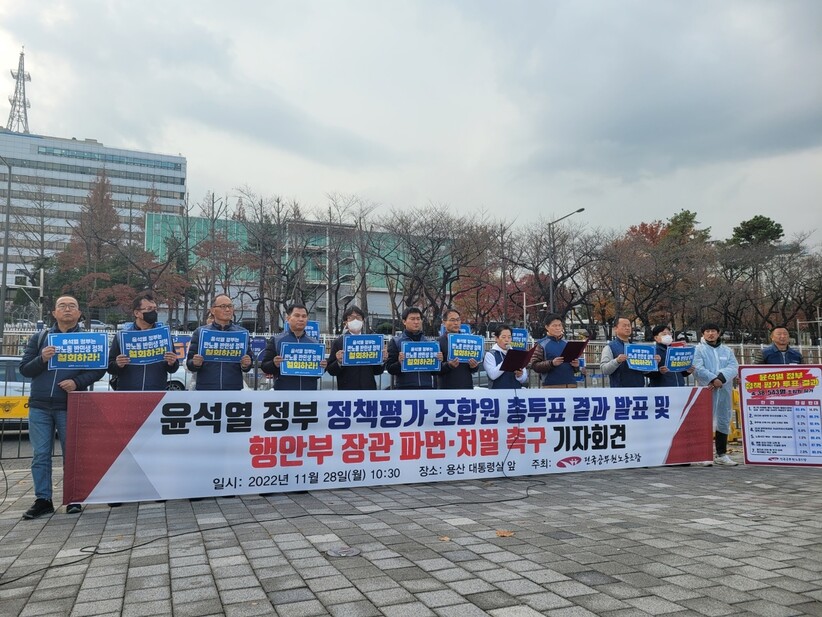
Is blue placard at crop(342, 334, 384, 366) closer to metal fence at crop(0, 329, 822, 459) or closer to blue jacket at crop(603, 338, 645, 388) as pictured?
metal fence at crop(0, 329, 822, 459)

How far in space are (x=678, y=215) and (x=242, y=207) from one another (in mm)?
39128

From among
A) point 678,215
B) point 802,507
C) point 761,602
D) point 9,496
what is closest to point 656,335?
point 802,507

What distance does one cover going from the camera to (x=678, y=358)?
836cm

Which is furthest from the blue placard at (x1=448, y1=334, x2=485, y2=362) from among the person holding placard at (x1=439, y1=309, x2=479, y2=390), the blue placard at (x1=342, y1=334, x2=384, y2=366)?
the blue placard at (x1=342, y1=334, x2=384, y2=366)

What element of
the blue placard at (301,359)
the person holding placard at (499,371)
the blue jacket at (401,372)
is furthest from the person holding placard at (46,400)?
the person holding placard at (499,371)

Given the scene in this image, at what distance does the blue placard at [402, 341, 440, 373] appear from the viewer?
286 inches

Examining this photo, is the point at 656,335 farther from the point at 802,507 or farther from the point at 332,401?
the point at 332,401

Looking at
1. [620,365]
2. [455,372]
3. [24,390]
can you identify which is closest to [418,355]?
[455,372]

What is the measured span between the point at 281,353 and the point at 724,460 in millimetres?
5868

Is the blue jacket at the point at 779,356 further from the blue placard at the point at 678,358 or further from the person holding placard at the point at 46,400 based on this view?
the person holding placard at the point at 46,400

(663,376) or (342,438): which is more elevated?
(663,376)

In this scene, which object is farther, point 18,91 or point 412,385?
point 18,91

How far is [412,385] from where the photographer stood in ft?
24.2

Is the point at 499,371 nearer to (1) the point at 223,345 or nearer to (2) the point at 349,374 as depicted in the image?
(2) the point at 349,374
